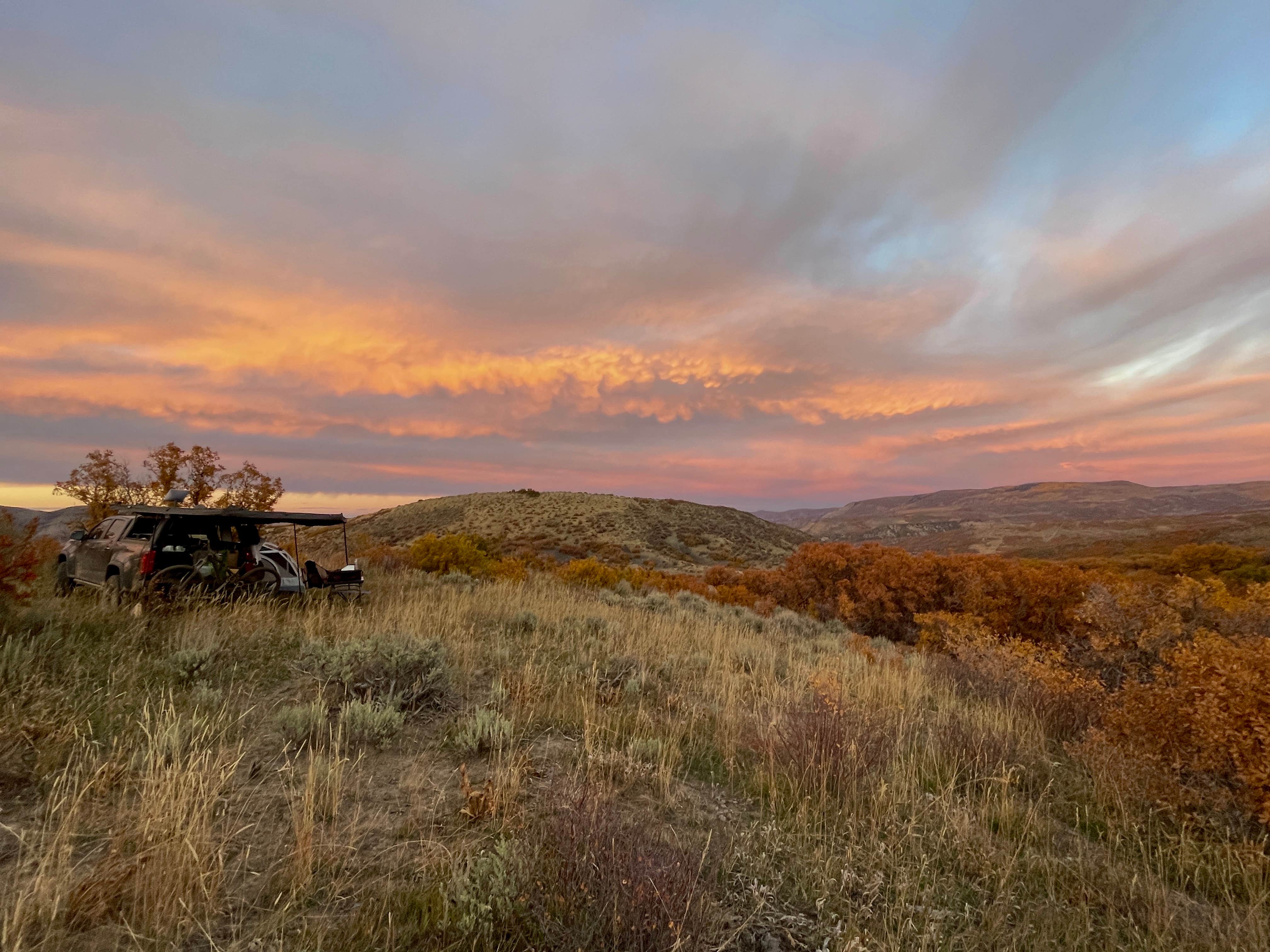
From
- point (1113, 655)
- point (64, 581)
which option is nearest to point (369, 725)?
point (1113, 655)

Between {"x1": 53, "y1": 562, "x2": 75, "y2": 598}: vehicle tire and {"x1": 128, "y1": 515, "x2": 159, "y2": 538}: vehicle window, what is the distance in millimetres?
1826

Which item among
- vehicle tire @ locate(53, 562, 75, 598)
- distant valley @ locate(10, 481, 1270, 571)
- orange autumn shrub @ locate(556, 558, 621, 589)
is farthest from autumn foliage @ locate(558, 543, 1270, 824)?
distant valley @ locate(10, 481, 1270, 571)

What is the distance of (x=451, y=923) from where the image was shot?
8.26 ft

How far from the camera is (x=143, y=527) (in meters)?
9.61

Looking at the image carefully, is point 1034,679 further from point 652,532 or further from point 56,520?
point 652,532

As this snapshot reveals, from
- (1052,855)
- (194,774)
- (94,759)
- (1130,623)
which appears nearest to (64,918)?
(194,774)

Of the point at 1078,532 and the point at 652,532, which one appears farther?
the point at 1078,532

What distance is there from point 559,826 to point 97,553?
1129cm

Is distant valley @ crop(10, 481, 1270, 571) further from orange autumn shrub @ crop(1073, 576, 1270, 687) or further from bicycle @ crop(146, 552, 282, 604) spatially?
orange autumn shrub @ crop(1073, 576, 1270, 687)

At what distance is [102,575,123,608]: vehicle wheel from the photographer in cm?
764

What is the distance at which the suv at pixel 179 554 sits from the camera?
331 inches

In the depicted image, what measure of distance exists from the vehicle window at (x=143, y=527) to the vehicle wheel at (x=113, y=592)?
72 cm

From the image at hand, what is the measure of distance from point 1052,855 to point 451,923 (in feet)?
12.9

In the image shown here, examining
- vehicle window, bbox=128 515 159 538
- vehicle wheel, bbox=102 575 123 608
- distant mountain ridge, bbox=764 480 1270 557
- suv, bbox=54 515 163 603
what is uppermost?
vehicle window, bbox=128 515 159 538
